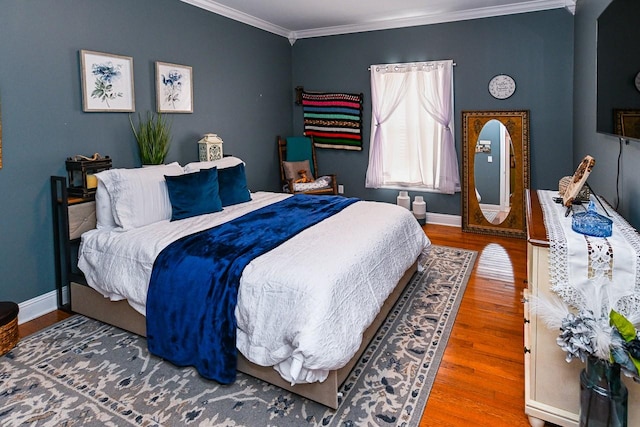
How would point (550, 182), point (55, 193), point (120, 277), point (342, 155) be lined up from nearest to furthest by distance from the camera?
point (120, 277), point (55, 193), point (550, 182), point (342, 155)

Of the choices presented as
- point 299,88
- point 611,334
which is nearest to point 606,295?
point 611,334

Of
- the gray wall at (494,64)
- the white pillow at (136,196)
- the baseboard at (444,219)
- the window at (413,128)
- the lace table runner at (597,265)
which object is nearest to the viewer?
the lace table runner at (597,265)

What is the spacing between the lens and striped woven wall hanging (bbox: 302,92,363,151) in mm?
5680

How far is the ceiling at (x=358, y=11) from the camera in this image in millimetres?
4453

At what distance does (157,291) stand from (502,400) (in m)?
1.95

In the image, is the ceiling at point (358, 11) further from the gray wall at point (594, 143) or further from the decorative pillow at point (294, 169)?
the decorative pillow at point (294, 169)

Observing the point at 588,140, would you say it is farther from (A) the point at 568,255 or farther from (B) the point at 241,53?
(B) the point at 241,53

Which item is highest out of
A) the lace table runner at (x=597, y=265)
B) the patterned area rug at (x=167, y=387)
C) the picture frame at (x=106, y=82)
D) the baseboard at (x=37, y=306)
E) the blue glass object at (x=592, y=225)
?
the picture frame at (x=106, y=82)

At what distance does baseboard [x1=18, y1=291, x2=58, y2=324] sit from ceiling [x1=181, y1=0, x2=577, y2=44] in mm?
3009

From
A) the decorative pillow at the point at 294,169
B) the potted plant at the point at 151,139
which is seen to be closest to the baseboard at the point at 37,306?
the potted plant at the point at 151,139

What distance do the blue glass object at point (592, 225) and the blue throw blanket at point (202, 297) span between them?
1556 millimetres

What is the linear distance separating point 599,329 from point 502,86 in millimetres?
4024

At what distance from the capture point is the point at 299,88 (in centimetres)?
598

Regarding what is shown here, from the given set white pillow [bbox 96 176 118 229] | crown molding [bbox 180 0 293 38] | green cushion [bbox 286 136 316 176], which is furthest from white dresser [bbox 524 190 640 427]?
green cushion [bbox 286 136 316 176]
